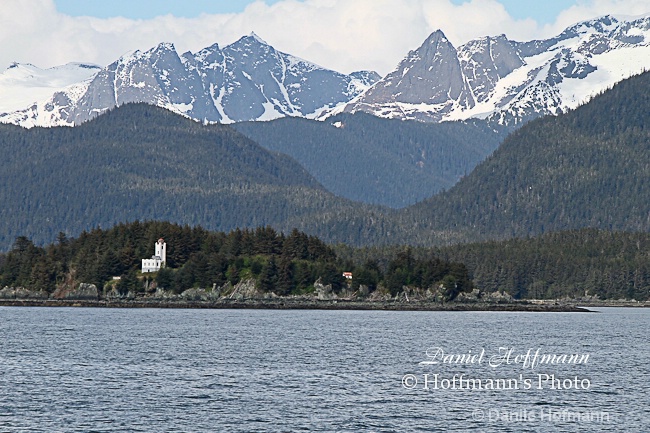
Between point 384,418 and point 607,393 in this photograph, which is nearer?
point 384,418

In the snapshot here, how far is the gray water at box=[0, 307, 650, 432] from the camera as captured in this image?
9662 cm

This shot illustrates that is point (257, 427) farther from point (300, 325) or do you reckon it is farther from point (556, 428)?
point (300, 325)

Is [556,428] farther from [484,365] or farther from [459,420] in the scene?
[484,365]

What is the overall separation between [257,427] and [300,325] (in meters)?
105

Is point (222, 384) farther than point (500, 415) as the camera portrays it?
Yes

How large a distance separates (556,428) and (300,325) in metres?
106

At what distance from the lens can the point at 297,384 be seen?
381 feet

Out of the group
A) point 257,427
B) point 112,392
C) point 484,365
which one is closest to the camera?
point 257,427

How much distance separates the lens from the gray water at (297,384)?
96625mm

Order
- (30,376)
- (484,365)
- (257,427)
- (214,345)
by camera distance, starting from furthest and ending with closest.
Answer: (214,345), (484,365), (30,376), (257,427)

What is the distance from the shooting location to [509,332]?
7387 inches

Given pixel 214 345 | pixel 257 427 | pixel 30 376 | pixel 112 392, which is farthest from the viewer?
pixel 214 345

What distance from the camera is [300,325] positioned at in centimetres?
19900

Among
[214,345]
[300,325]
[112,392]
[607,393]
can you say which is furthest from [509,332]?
[112,392]
